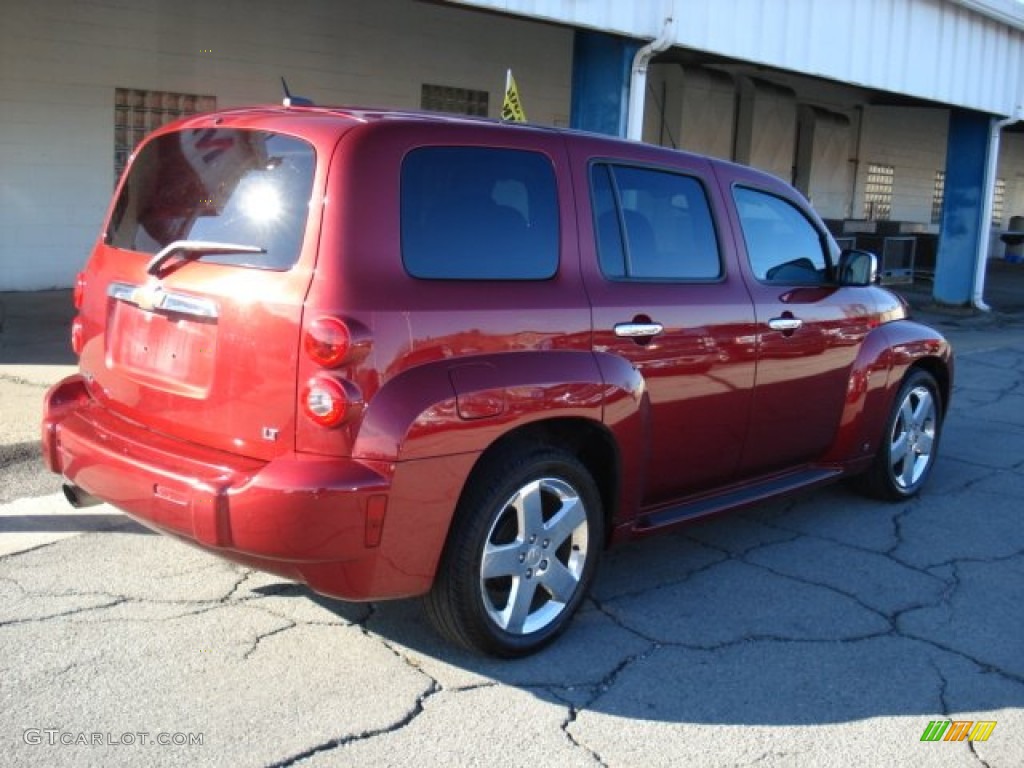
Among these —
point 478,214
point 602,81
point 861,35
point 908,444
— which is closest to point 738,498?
point 908,444

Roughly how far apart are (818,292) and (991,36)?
41.5 ft

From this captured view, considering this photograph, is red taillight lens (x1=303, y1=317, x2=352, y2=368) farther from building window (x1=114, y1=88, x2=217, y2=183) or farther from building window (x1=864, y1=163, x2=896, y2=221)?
building window (x1=864, y1=163, x2=896, y2=221)

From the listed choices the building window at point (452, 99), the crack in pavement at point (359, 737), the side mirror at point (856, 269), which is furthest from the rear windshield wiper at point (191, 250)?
the building window at point (452, 99)

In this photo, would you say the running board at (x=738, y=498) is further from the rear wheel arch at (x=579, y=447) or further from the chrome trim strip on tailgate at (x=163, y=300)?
the chrome trim strip on tailgate at (x=163, y=300)

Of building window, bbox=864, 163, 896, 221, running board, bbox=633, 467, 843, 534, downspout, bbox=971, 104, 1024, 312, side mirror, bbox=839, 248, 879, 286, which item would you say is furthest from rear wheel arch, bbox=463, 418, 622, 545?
building window, bbox=864, 163, 896, 221

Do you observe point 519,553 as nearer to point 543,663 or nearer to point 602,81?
point 543,663

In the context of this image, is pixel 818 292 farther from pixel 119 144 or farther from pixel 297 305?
pixel 119 144

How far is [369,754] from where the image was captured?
3109mm

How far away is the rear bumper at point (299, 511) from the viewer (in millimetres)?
3148

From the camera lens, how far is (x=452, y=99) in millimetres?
14625

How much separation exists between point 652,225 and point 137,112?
9255 mm

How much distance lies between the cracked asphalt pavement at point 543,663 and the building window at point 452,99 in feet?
33.1

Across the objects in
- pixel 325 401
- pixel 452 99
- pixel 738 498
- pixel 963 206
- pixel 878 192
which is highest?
pixel 452 99

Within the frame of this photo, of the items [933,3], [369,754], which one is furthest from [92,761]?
[933,3]
